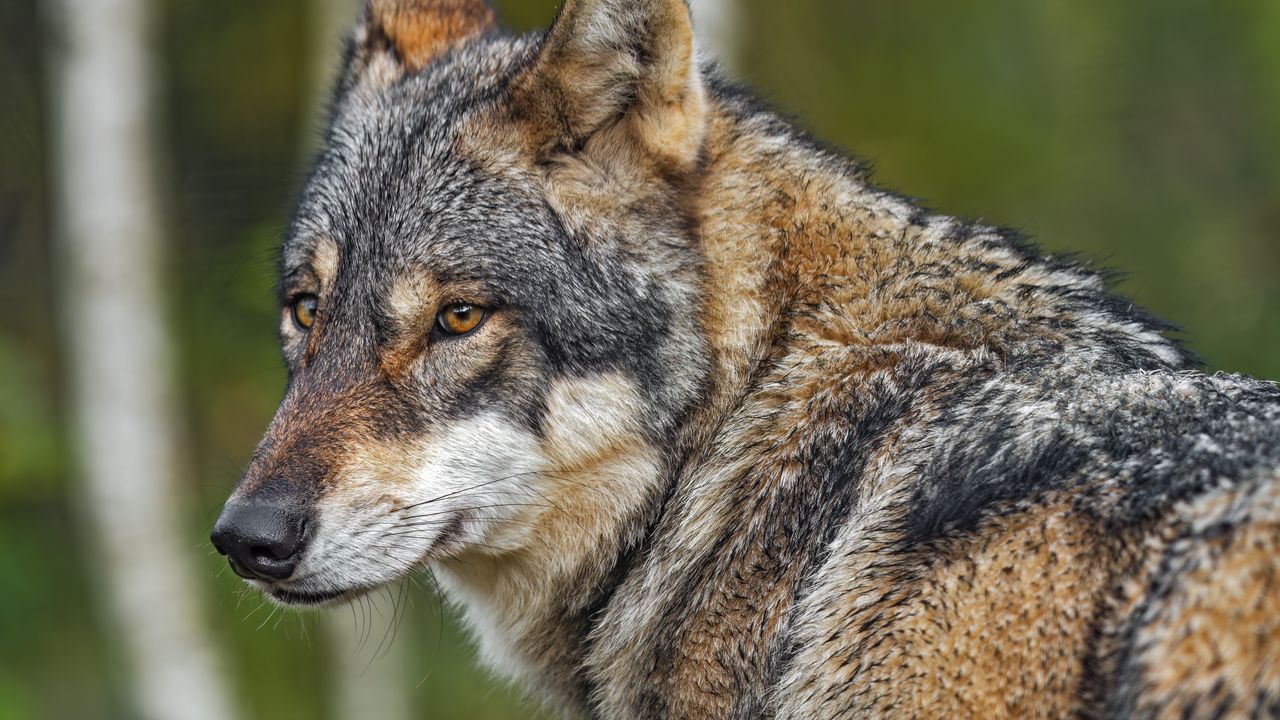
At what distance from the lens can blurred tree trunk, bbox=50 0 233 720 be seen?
964 cm

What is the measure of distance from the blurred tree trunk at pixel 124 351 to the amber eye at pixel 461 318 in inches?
283

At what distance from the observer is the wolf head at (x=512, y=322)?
11.4 ft

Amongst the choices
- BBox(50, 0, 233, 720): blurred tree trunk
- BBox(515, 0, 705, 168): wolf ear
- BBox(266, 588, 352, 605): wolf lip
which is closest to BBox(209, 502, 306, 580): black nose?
BBox(266, 588, 352, 605): wolf lip

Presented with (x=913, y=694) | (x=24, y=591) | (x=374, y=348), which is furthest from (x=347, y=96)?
(x=24, y=591)

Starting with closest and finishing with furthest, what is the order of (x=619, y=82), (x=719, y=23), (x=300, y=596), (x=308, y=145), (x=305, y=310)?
(x=300, y=596) → (x=619, y=82) → (x=305, y=310) → (x=719, y=23) → (x=308, y=145)

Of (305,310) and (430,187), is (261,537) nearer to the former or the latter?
(305,310)

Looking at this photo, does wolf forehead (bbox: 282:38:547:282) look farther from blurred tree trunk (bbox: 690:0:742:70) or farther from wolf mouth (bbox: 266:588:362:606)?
blurred tree trunk (bbox: 690:0:742:70)

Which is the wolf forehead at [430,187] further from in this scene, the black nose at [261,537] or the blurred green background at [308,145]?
the blurred green background at [308,145]

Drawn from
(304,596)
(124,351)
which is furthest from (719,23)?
(124,351)

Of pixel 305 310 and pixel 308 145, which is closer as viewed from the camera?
pixel 305 310

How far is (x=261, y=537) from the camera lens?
10.6 feet

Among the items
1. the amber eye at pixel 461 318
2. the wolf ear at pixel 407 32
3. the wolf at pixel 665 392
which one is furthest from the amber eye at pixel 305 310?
the wolf ear at pixel 407 32

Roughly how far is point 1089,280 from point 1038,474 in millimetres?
1137

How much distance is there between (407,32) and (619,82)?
4.46ft
